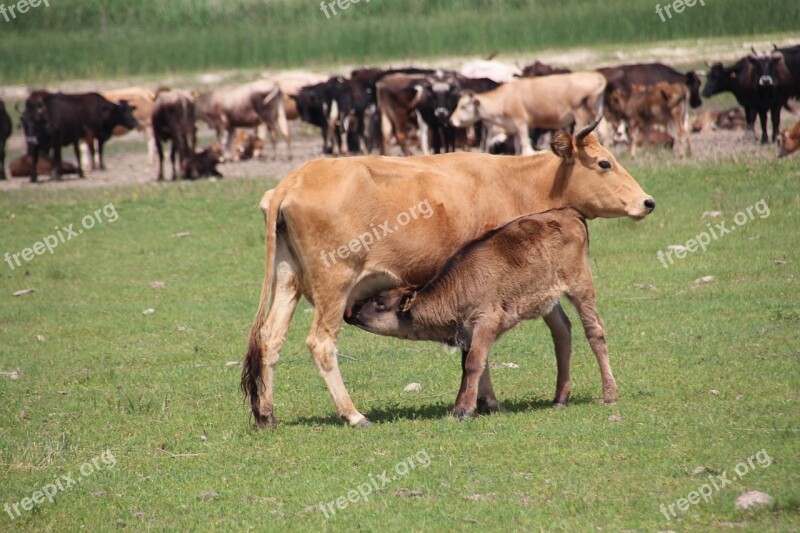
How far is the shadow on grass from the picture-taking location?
880 cm

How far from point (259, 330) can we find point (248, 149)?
2336 cm

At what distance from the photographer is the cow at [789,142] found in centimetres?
1986

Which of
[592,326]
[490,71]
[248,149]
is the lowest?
[248,149]

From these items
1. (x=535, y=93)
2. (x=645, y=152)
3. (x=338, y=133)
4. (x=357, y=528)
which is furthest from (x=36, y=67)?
(x=357, y=528)

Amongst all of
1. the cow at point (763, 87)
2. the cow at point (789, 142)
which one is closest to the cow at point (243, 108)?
the cow at point (763, 87)

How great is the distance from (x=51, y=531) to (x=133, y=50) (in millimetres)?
42038

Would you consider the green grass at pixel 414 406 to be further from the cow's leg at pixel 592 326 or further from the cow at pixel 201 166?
the cow at pixel 201 166

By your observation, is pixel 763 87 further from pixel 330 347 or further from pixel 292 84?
pixel 330 347

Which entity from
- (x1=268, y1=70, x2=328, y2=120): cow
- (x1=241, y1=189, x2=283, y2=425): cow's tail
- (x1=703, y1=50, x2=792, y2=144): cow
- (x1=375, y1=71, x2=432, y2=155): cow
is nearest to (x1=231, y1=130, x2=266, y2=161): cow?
(x1=268, y1=70, x2=328, y2=120): cow

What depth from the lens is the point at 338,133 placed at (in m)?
29.7

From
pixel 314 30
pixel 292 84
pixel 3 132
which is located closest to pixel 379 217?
pixel 3 132

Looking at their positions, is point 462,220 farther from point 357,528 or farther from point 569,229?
point 357,528

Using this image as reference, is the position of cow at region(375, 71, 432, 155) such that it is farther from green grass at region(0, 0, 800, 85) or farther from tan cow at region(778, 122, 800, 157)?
green grass at region(0, 0, 800, 85)

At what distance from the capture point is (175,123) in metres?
26.1
